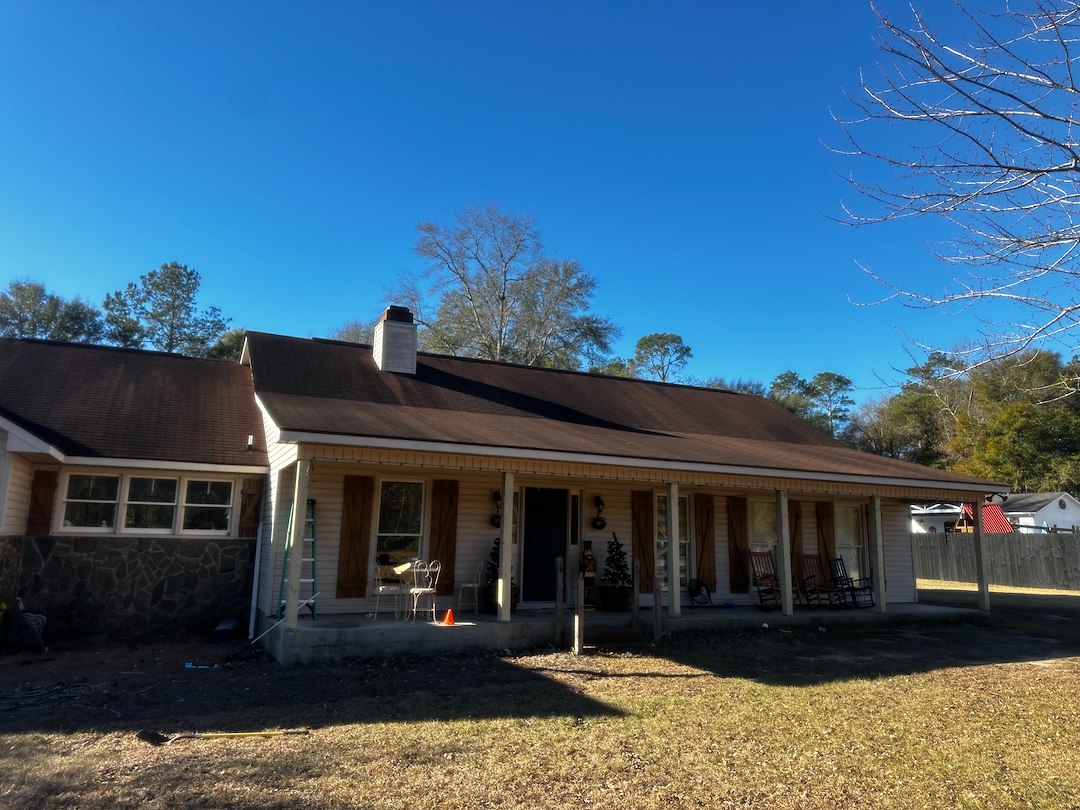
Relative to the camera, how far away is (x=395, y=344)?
13.3 metres

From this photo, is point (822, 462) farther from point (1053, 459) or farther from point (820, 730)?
point (1053, 459)

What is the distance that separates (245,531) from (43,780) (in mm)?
6312

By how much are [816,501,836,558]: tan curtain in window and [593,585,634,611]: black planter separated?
469 centimetres

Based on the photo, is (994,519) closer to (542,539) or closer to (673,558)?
(673,558)

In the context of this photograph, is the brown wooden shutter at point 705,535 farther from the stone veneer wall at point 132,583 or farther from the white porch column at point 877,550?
the stone veneer wall at point 132,583

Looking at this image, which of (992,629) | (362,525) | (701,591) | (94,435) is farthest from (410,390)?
(992,629)

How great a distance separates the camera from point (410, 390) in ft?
41.2

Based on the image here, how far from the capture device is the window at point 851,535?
14.1m

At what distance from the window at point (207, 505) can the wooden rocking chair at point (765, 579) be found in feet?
29.2

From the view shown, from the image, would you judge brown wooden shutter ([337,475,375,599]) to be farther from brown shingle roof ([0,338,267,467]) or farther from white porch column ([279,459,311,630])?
white porch column ([279,459,311,630])

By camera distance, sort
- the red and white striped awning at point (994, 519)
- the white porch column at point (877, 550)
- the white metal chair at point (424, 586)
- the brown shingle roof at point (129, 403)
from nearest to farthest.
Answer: the white metal chair at point (424, 586) → the brown shingle roof at point (129, 403) → the white porch column at point (877, 550) → the red and white striped awning at point (994, 519)

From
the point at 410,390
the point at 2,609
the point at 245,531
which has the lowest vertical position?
the point at 2,609

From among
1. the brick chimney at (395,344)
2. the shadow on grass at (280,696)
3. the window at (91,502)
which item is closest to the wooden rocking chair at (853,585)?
the shadow on grass at (280,696)

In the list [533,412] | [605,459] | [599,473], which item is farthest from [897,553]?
[605,459]
